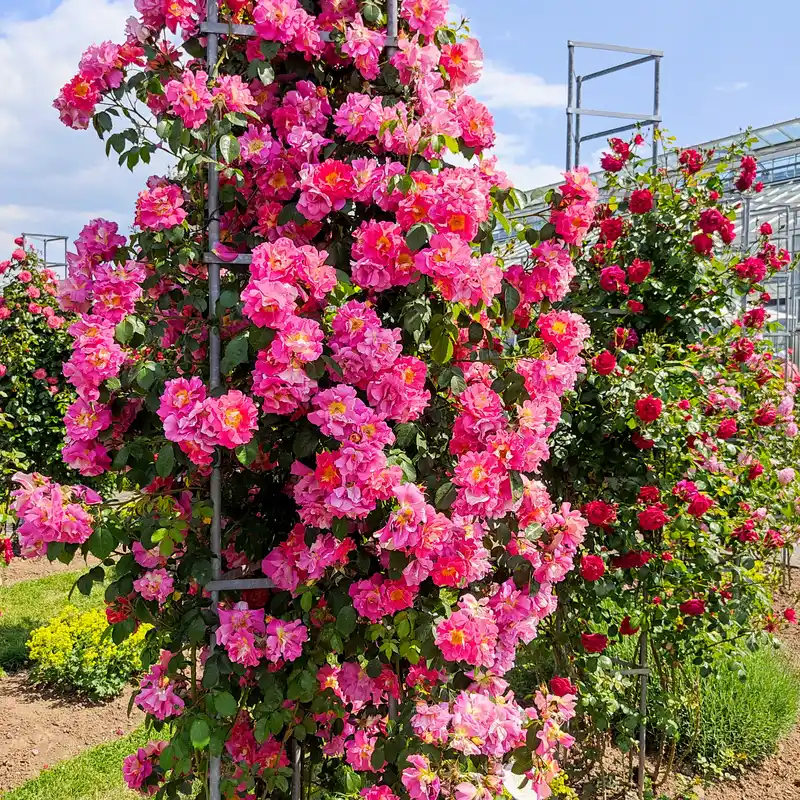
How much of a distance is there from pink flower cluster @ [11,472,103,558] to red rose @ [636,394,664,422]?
1.66 m

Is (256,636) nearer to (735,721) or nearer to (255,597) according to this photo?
(255,597)

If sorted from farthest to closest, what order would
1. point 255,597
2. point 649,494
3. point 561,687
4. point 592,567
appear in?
point 649,494 → point 592,567 → point 561,687 → point 255,597

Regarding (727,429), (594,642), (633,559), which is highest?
(727,429)

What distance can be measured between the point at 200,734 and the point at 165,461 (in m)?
0.54

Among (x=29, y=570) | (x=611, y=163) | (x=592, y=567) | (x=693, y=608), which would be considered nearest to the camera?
(x=592, y=567)

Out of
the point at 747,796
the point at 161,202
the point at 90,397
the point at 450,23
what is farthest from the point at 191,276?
the point at 747,796

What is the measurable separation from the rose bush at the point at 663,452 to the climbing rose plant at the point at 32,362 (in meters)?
4.11

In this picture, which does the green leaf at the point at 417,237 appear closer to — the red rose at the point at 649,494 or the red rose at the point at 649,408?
the red rose at the point at 649,408

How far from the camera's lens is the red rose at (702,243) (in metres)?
2.99

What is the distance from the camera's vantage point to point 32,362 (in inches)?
231

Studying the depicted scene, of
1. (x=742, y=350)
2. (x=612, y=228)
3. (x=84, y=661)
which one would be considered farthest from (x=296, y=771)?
(x=84, y=661)

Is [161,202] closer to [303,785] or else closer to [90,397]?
[90,397]

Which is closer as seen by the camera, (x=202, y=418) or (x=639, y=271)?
(x=202, y=418)

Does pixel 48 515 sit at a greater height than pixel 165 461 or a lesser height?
lesser
